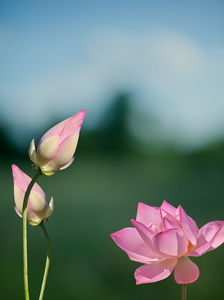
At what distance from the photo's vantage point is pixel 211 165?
989cm

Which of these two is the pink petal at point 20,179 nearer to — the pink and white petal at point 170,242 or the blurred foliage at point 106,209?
the pink and white petal at point 170,242

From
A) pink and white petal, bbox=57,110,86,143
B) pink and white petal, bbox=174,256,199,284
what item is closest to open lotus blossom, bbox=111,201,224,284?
pink and white petal, bbox=174,256,199,284

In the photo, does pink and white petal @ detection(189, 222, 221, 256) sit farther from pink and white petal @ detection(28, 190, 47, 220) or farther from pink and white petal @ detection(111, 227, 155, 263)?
pink and white petal @ detection(28, 190, 47, 220)

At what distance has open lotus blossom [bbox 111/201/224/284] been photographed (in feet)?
1.32

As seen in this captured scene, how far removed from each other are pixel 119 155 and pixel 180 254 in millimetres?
11858

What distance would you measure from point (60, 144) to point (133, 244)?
12 centimetres

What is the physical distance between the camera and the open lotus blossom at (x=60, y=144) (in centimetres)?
41

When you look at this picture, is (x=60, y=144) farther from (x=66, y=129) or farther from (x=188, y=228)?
(x=188, y=228)

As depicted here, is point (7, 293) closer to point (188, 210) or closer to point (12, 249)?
point (12, 249)

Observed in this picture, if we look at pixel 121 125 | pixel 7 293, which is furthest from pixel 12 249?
pixel 121 125

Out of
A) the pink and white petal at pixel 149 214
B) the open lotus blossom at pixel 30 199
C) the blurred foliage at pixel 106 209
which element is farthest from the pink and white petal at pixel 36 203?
the blurred foliage at pixel 106 209

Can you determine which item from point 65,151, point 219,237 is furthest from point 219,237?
point 65,151

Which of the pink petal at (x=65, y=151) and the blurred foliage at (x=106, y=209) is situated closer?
the pink petal at (x=65, y=151)

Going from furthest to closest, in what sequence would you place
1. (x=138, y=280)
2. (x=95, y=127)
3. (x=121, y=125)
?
(x=121, y=125)
(x=95, y=127)
(x=138, y=280)
